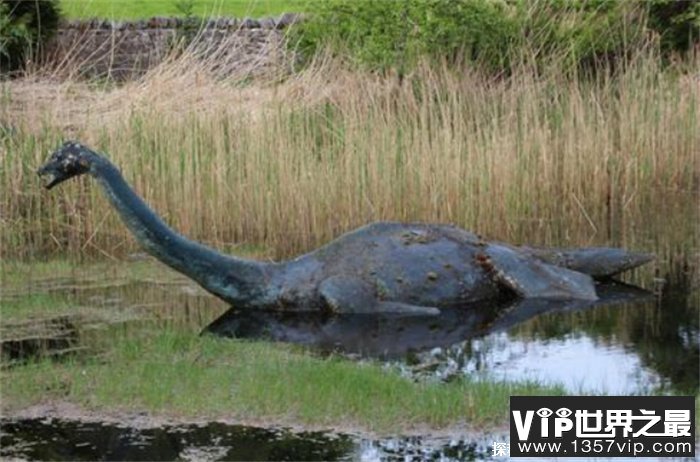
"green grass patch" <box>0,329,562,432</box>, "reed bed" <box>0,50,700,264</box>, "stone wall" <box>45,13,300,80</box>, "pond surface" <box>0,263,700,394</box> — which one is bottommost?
"green grass patch" <box>0,329,562,432</box>

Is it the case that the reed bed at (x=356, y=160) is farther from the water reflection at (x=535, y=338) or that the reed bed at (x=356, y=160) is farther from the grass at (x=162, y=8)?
the grass at (x=162, y=8)

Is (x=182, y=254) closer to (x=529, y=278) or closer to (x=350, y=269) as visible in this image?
(x=350, y=269)

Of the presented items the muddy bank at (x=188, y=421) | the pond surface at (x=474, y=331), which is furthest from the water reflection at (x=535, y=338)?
the muddy bank at (x=188, y=421)

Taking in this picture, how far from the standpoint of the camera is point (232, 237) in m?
12.4

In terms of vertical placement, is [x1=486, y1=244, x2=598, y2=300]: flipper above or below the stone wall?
below

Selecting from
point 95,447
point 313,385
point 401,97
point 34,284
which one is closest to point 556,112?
point 401,97

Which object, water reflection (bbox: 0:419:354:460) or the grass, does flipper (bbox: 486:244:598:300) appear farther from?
the grass

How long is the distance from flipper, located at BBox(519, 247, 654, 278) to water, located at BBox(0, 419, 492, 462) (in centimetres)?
405

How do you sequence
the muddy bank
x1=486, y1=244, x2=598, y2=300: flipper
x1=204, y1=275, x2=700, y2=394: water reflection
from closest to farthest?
the muddy bank
x1=204, y1=275, x2=700, y2=394: water reflection
x1=486, y1=244, x2=598, y2=300: flipper

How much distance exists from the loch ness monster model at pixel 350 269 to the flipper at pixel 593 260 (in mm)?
482

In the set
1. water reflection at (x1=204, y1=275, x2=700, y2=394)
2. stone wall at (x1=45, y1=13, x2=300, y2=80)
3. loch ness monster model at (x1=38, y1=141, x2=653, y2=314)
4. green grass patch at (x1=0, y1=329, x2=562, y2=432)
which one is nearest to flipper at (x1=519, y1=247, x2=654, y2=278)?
water reflection at (x1=204, y1=275, x2=700, y2=394)

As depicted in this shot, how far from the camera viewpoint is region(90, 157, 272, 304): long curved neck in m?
10.0

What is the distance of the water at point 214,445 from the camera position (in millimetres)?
6812

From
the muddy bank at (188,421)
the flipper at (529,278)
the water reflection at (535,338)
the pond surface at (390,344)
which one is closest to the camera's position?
the pond surface at (390,344)
